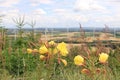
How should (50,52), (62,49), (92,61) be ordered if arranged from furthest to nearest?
(62,49), (50,52), (92,61)

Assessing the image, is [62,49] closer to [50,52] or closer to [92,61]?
[50,52]

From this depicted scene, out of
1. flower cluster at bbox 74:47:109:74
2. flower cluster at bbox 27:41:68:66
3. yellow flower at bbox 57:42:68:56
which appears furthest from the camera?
yellow flower at bbox 57:42:68:56

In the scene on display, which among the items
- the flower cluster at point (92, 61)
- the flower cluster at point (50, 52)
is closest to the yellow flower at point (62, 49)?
the flower cluster at point (50, 52)

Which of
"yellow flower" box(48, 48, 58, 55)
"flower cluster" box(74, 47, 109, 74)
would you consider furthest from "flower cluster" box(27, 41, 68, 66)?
"flower cluster" box(74, 47, 109, 74)

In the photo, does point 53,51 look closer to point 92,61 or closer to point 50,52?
point 50,52

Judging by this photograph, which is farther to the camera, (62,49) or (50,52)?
(62,49)

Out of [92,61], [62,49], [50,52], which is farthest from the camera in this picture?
[62,49]

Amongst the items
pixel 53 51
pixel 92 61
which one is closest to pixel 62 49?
pixel 53 51

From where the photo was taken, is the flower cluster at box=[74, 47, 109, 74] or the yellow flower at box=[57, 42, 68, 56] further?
the yellow flower at box=[57, 42, 68, 56]

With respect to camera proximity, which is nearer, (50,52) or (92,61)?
(92,61)

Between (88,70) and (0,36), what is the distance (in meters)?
1.07

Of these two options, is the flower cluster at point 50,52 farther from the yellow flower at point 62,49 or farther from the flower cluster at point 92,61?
the flower cluster at point 92,61

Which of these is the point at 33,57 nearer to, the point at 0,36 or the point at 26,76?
the point at 26,76

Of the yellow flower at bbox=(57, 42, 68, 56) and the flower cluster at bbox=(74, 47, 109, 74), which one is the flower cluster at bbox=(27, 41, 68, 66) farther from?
the flower cluster at bbox=(74, 47, 109, 74)
